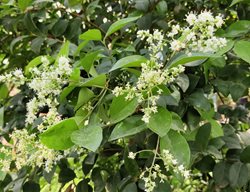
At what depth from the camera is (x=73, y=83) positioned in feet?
2.02

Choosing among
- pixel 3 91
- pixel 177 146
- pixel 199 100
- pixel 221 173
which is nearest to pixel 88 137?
pixel 177 146

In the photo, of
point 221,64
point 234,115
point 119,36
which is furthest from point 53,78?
point 234,115

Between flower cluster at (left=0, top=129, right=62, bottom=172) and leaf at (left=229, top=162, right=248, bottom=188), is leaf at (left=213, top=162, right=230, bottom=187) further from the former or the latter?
flower cluster at (left=0, top=129, right=62, bottom=172)

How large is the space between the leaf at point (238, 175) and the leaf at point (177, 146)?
0.23 metres

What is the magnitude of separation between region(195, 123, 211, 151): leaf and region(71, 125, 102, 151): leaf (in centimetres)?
27

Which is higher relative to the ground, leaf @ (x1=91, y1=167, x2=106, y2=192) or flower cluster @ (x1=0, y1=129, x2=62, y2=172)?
flower cluster @ (x1=0, y1=129, x2=62, y2=172)

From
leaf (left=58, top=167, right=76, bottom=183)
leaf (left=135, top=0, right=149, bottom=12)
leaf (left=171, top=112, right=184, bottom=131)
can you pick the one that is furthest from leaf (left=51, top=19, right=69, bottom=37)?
leaf (left=171, top=112, right=184, bottom=131)

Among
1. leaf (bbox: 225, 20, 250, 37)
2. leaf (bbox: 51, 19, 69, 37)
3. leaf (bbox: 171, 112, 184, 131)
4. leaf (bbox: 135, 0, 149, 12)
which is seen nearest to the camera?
leaf (bbox: 171, 112, 184, 131)

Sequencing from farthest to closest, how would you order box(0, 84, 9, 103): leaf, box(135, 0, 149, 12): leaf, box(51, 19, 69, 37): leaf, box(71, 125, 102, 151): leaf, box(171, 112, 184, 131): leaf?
box(0, 84, 9, 103): leaf → box(51, 19, 69, 37): leaf → box(135, 0, 149, 12): leaf → box(171, 112, 184, 131): leaf → box(71, 125, 102, 151): leaf

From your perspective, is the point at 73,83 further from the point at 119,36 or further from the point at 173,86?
the point at 119,36

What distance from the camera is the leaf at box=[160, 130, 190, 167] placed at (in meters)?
0.59

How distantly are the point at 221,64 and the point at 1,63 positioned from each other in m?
0.73

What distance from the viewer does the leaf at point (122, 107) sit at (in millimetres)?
583

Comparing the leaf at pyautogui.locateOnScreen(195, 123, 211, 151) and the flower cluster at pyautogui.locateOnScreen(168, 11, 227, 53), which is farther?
the leaf at pyautogui.locateOnScreen(195, 123, 211, 151)
